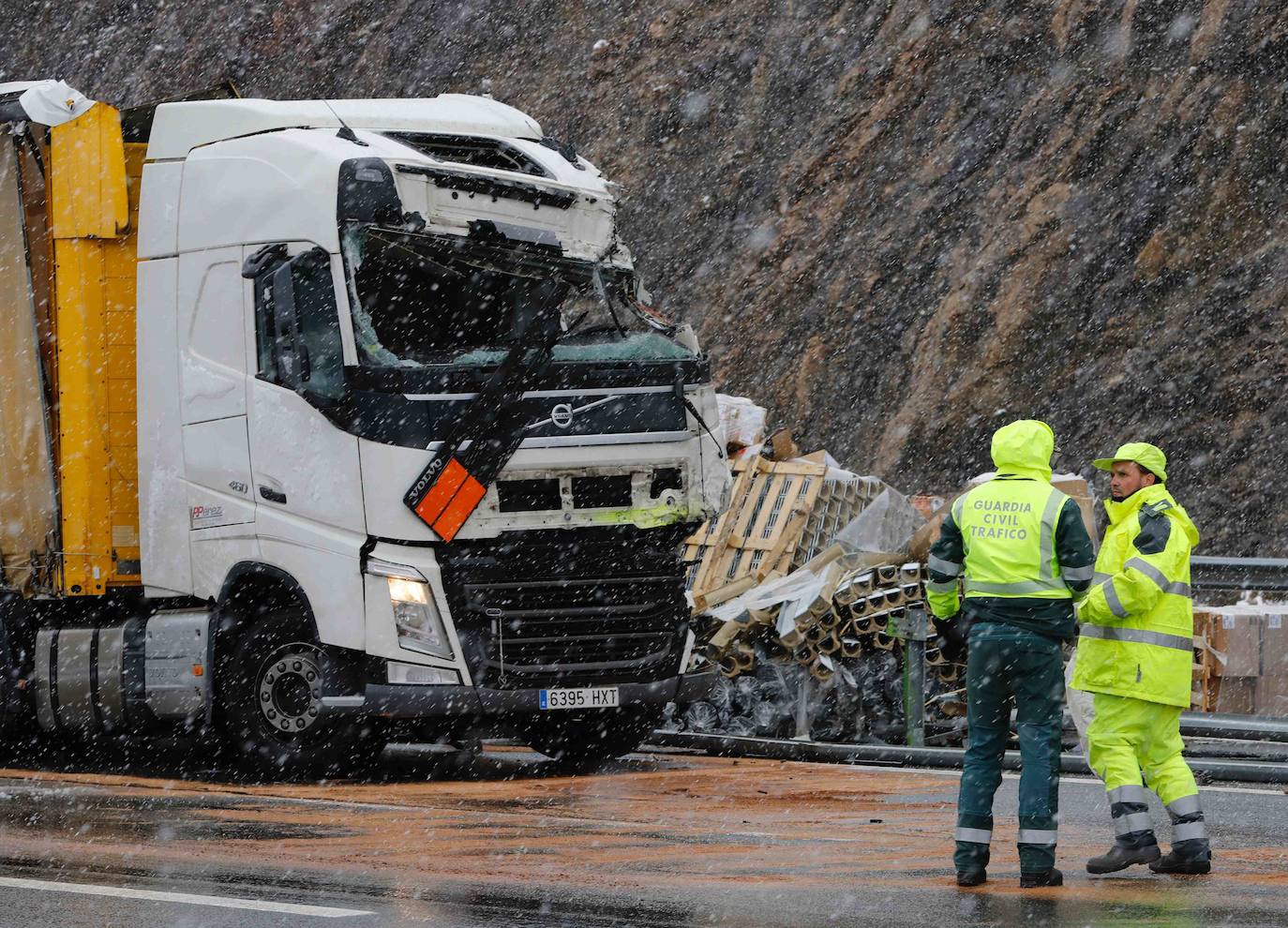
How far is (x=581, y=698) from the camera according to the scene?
1166 cm

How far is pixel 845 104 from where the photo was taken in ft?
88.4

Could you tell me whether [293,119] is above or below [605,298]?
above

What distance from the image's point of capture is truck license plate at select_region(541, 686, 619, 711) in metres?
11.6

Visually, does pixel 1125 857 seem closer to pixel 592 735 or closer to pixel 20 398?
pixel 592 735

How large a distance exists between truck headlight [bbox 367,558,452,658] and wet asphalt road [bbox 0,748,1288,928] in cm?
83

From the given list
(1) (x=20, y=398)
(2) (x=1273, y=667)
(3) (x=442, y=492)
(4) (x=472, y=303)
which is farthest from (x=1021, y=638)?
(1) (x=20, y=398)

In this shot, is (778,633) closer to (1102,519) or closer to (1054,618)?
(1054,618)

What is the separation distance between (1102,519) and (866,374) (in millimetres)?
4802

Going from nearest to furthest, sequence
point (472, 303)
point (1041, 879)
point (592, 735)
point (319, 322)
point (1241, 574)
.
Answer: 1. point (1041, 879)
2. point (319, 322)
3. point (472, 303)
4. point (592, 735)
5. point (1241, 574)

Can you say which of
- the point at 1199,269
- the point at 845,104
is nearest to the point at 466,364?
the point at 1199,269

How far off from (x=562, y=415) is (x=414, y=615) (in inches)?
53.5

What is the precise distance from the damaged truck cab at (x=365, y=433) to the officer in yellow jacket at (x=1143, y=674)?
373 centimetres

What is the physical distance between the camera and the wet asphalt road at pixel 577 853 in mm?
7188

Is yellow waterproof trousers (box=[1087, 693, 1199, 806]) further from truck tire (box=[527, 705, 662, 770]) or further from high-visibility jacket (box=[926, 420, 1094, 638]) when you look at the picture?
truck tire (box=[527, 705, 662, 770])
